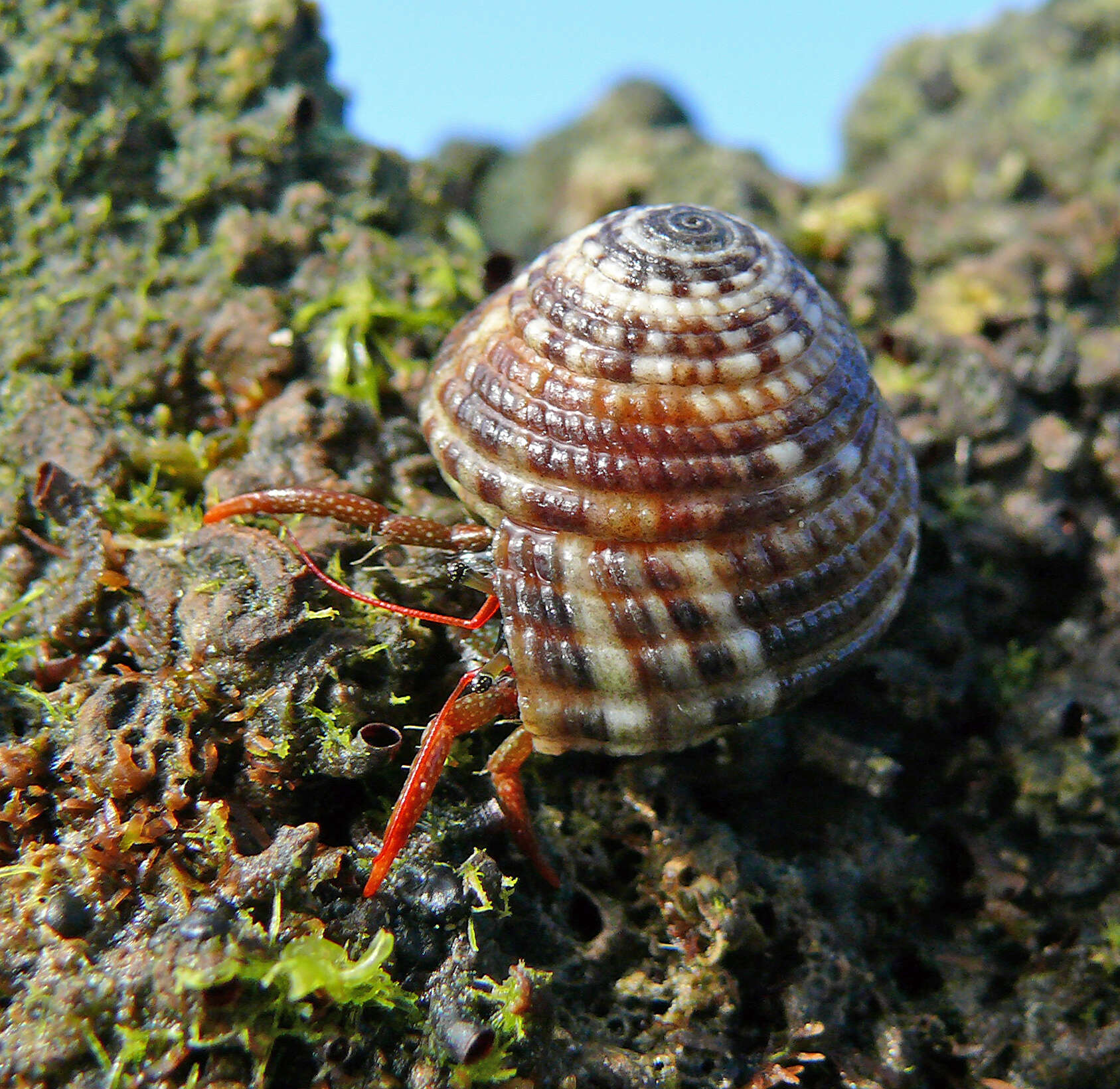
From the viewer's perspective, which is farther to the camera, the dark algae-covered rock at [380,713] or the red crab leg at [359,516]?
the red crab leg at [359,516]

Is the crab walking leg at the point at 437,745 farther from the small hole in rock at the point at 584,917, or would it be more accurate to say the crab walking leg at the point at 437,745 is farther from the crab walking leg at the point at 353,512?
the crab walking leg at the point at 353,512

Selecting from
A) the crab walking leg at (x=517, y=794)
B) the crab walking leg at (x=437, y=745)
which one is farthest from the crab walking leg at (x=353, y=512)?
the crab walking leg at (x=517, y=794)

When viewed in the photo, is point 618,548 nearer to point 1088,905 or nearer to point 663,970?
point 663,970

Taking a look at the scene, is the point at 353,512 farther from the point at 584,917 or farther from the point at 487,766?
the point at 584,917

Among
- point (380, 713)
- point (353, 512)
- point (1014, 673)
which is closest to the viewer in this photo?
point (380, 713)

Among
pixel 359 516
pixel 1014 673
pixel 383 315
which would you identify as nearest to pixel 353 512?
pixel 359 516

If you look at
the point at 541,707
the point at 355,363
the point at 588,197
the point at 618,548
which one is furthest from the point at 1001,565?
the point at 588,197
